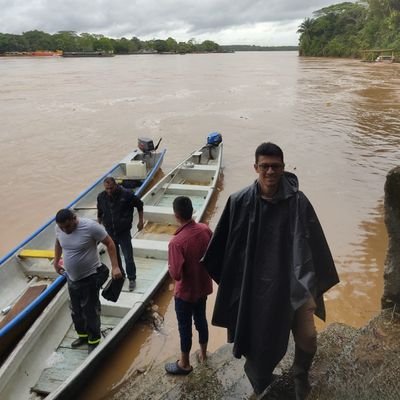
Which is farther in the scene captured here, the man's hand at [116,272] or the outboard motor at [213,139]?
the outboard motor at [213,139]

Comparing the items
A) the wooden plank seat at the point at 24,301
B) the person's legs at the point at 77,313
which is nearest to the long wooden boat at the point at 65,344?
the person's legs at the point at 77,313

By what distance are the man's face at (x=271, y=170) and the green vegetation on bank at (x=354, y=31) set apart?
197 ft

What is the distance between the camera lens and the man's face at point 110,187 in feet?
14.9

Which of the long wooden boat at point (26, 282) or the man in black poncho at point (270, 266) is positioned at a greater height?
the man in black poncho at point (270, 266)

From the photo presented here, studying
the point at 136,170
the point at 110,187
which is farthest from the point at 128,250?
the point at 136,170

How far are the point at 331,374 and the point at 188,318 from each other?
46.4 inches

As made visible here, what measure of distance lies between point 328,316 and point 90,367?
3231 mm

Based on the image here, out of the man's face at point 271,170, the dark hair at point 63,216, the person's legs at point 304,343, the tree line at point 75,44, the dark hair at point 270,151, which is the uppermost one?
the dark hair at point 270,151

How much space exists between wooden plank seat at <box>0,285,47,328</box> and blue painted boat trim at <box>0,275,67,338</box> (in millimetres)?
166

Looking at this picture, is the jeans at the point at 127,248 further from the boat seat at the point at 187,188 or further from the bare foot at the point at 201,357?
the boat seat at the point at 187,188

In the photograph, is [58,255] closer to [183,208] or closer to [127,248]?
[127,248]

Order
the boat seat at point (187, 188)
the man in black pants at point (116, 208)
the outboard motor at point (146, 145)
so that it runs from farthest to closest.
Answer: the outboard motor at point (146, 145) < the boat seat at point (187, 188) < the man in black pants at point (116, 208)

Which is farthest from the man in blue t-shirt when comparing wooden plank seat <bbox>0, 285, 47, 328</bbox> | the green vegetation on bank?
the green vegetation on bank

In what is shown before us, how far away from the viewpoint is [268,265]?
7.55ft
